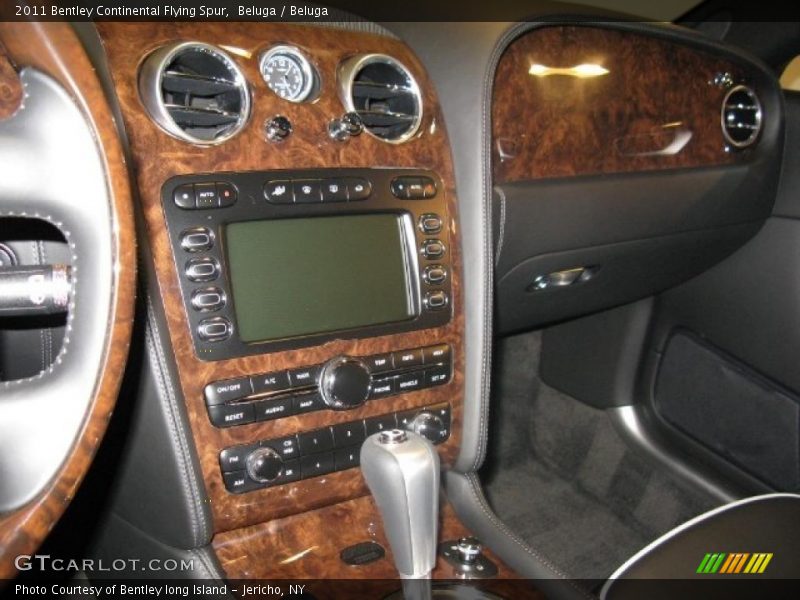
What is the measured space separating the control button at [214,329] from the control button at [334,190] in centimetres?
20

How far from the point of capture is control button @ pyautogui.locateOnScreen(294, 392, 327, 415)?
0.98 metres

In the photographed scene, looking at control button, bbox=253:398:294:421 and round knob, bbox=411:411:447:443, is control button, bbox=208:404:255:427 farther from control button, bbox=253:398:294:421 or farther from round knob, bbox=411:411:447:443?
round knob, bbox=411:411:447:443

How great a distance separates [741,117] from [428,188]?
2.80ft

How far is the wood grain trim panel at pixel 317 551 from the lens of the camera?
38.1 inches

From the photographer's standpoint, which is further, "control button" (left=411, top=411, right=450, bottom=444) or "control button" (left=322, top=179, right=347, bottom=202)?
"control button" (left=411, top=411, right=450, bottom=444)

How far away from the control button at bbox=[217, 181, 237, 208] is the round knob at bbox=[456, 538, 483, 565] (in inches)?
22.2

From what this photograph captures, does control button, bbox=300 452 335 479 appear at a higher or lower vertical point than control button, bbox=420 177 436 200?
lower

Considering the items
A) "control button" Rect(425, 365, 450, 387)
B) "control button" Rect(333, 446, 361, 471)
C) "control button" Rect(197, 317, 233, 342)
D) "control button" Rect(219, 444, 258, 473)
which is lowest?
"control button" Rect(333, 446, 361, 471)

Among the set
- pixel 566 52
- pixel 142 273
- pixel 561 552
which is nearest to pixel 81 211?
pixel 142 273

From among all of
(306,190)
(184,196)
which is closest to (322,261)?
(306,190)

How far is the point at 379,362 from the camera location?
1041mm

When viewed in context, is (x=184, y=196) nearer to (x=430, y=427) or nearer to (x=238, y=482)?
(x=238, y=482)

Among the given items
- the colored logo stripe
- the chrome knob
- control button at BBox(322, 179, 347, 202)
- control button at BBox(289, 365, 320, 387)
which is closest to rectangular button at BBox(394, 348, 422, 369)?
control button at BBox(289, 365, 320, 387)

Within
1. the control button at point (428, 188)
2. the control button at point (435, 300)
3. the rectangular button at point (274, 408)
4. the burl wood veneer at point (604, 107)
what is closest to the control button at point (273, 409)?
the rectangular button at point (274, 408)
